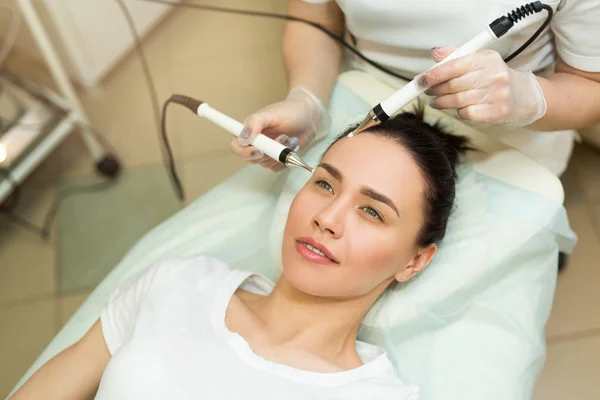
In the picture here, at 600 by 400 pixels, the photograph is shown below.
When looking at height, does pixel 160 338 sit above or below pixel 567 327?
above

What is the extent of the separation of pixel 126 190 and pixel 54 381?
1013 millimetres

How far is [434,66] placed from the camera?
87cm

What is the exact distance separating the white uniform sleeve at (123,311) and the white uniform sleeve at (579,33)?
84cm

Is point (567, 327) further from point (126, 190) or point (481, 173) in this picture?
point (126, 190)

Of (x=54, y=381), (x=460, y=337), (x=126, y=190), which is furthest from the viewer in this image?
(x=126, y=190)

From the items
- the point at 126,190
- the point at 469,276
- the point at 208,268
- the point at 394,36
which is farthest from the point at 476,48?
the point at 126,190

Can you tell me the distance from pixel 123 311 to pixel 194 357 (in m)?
0.19

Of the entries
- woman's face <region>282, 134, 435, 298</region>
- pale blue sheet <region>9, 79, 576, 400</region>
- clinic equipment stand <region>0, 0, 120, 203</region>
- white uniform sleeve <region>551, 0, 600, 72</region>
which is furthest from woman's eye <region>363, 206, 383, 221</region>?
clinic equipment stand <region>0, 0, 120, 203</region>

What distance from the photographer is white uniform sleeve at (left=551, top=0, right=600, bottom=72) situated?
0.94m

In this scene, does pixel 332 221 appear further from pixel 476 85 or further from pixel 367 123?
pixel 476 85

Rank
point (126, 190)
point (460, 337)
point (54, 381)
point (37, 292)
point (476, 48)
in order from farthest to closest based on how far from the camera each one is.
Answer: point (126, 190) < point (37, 292) < point (460, 337) < point (54, 381) < point (476, 48)

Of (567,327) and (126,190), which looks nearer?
(567,327)

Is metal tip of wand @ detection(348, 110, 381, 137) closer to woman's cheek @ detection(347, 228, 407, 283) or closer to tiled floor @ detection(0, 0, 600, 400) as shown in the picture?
woman's cheek @ detection(347, 228, 407, 283)

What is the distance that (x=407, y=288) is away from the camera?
3.71 ft
